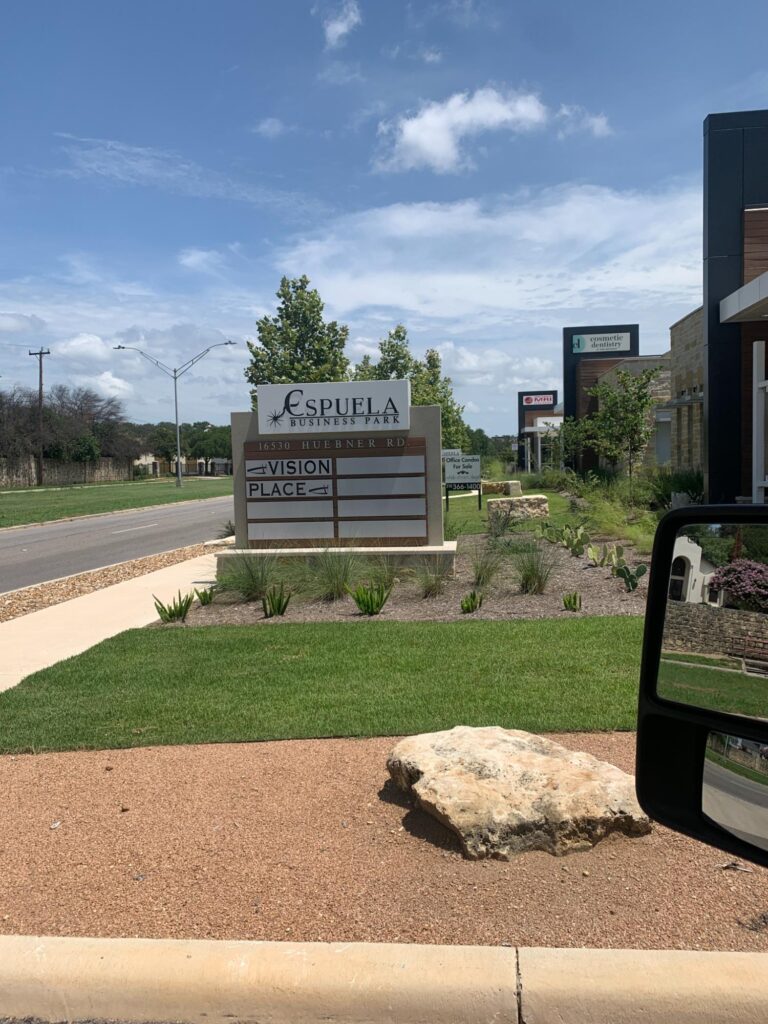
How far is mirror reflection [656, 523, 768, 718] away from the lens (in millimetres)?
1864

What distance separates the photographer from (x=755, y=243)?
18.0 metres

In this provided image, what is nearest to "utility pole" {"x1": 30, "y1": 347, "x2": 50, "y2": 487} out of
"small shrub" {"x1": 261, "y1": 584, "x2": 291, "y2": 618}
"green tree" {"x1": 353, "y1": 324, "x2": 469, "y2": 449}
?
"green tree" {"x1": 353, "y1": 324, "x2": 469, "y2": 449}

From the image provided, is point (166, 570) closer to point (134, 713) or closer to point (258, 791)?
point (134, 713)

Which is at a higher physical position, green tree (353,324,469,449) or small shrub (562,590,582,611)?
green tree (353,324,469,449)

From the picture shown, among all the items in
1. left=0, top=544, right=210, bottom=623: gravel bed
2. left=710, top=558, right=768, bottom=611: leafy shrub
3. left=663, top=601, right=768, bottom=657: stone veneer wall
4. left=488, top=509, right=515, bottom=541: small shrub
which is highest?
left=710, top=558, right=768, bottom=611: leafy shrub

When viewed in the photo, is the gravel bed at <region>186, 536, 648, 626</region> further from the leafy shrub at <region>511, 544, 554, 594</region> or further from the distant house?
the distant house

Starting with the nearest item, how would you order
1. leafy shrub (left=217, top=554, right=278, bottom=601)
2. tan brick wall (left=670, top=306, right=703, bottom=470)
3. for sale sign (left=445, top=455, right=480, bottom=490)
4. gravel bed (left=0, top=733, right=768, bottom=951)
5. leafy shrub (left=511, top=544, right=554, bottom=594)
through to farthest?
gravel bed (left=0, top=733, right=768, bottom=951) < leafy shrub (left=511, top=544, right=554, bottom=594) < leafy shrub (left=217, top=554, right=278, bottom=601) < for sale sign (left=445, top=455, right=480, bottom=490) < tan brick wall (left=670, top=306, right=703, bottom=470)

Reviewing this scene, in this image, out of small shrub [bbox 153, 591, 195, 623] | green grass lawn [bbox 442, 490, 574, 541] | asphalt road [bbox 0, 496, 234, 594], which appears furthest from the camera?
green grass lawn [bbox 442, 490, 574, 541]

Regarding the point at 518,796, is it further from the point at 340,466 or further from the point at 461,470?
the point at 461,470

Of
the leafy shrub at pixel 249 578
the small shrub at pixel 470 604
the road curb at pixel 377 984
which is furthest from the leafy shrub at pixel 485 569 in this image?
the road curb at pixel 377 984

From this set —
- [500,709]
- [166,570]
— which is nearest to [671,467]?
[166,570]

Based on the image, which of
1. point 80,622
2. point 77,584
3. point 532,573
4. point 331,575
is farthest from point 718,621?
point 77,584

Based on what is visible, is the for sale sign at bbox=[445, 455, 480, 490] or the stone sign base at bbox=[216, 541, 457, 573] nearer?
the stone sign base at bbox=[216, 541, 457, 573]

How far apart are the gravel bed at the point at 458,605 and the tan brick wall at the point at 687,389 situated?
12.8 metres
